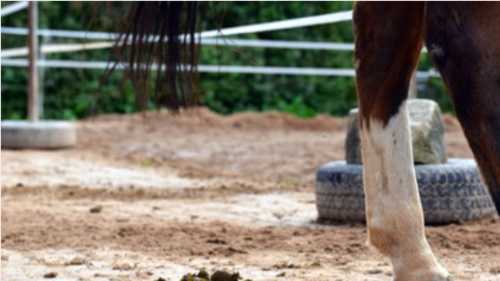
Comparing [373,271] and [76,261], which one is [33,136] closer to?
[76,261]

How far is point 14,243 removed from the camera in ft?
15.9

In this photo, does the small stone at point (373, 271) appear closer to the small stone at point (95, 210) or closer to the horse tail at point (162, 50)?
the horse tail at point (162, 50)

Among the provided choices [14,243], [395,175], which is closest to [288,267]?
[395,175]

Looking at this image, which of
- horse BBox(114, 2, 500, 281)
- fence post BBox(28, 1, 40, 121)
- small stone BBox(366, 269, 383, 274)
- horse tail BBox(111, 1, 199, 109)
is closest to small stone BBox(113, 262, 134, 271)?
horse tail BBox(111, 1, 199, 109)

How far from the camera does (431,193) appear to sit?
534 centimetres

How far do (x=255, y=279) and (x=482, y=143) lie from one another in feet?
3.93

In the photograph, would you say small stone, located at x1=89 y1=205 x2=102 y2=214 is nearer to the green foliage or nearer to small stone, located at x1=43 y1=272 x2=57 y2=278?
small stone, located at x1=43 y1=272 x2=57 y2=278

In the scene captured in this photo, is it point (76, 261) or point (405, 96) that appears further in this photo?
point (76, 261)

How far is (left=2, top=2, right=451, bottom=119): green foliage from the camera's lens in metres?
16.0

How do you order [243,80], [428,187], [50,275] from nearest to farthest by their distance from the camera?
[50,275] → [428,187] → [243,80]

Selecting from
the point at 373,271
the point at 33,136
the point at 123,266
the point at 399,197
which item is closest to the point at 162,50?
the point at 123,266

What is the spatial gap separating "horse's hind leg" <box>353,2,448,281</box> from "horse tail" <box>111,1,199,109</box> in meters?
1.02

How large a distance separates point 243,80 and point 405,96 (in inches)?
553

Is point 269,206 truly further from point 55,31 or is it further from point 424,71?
point 424,71
